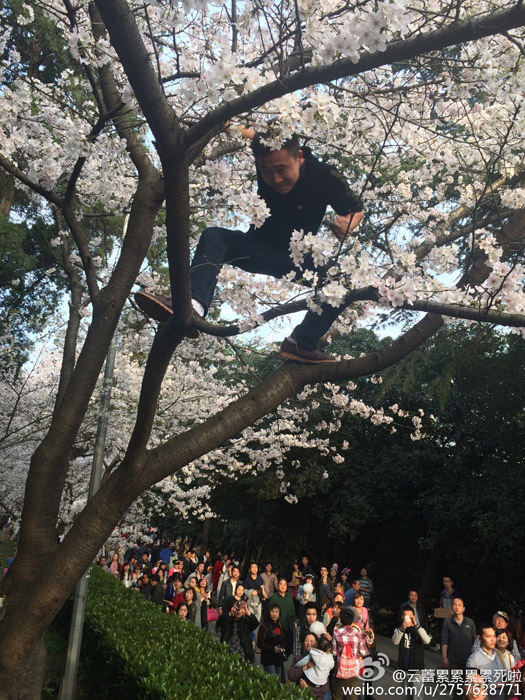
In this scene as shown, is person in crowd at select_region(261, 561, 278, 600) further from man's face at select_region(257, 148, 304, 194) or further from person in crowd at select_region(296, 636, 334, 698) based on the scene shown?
man's face at select_region(257, 148, 304, 194)

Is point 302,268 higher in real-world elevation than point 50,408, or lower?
lower

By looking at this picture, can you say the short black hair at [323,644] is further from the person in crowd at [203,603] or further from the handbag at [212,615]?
the person in crowd at [203,603]

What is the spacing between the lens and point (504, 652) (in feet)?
19.1

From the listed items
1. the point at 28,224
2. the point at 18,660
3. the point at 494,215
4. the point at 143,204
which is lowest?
the point at 18,660

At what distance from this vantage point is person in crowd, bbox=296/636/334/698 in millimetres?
5723

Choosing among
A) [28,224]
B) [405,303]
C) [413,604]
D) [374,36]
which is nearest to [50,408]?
[28,224]

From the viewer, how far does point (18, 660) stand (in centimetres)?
403

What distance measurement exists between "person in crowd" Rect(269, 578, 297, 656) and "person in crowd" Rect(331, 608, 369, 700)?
206cm

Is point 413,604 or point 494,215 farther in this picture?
point 413,604

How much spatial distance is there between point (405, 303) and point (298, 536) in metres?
18.1

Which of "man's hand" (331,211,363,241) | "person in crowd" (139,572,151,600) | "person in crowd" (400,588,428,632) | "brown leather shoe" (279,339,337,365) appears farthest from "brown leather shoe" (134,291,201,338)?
"person in crowd" (139,572,151,600)

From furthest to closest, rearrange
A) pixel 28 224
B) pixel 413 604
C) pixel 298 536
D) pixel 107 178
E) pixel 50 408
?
pixel 298 536 → pixel 28 224 → pixel 50 408 → pixel 413 604 → pixel 107 178

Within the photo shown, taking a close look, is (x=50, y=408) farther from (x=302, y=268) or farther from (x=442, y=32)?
(x=442, y=32)

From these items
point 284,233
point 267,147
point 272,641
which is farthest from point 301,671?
point 267,147
